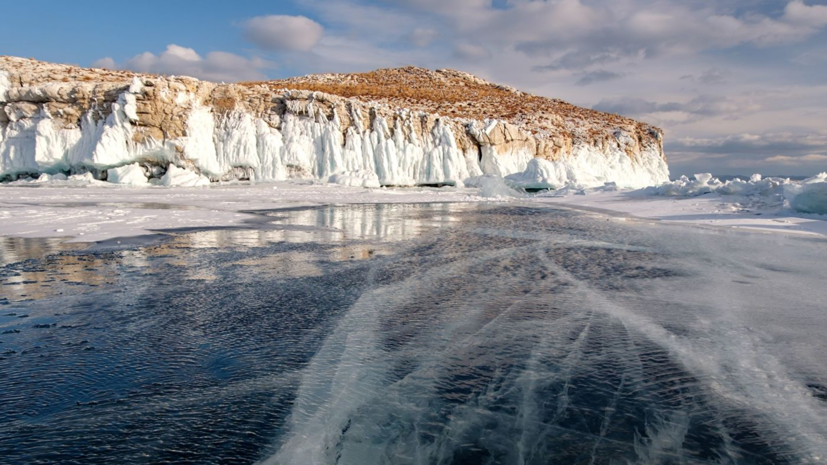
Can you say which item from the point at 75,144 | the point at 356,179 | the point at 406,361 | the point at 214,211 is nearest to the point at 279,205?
the point at 214,211

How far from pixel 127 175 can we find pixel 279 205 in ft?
41.7

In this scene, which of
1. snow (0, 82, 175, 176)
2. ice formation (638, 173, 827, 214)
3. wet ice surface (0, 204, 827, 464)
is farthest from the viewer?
snow (0, 82, 175, 176)

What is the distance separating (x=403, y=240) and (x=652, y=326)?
19.0ft

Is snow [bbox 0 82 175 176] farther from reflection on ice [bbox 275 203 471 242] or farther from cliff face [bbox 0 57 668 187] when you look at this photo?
reflection on ice [bbox 275 203 471 242]

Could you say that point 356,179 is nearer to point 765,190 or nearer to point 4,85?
point 765,190

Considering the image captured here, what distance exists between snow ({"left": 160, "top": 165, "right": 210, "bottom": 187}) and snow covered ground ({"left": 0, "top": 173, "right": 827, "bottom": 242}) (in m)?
0.28

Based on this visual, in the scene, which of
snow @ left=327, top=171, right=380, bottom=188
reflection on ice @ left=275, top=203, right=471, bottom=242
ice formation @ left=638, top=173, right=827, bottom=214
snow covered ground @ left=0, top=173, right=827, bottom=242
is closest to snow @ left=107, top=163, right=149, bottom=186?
snow covered ground @ left=0, top=173, right=827, bottom=242

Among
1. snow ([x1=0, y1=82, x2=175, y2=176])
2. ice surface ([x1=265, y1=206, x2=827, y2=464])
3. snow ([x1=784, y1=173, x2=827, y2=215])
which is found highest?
snow ([x1=0, y1=82, x2=175, y2=176])

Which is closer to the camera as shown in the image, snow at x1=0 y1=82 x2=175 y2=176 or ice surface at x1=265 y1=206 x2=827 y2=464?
ice surface at x1=265 y1=206 x2=827 y2=464

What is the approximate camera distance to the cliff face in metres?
26.0

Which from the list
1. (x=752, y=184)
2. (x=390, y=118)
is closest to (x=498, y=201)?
(x=752, y=184)

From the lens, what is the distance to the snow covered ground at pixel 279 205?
36.7 ft

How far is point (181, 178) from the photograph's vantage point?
84.9ft

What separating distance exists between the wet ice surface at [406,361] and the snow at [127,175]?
20.3 m
